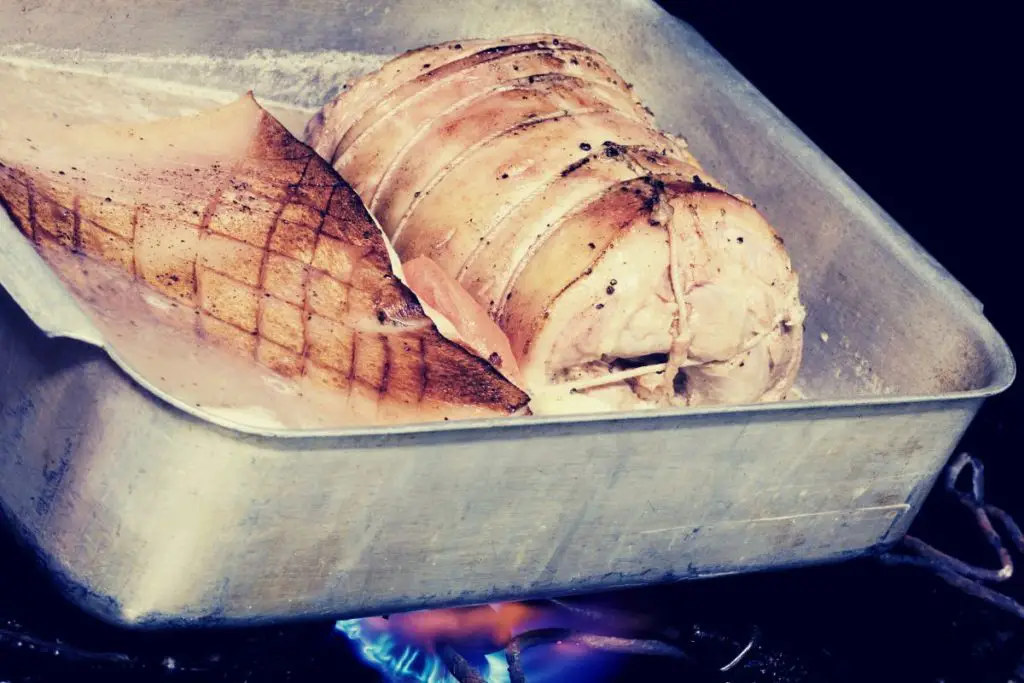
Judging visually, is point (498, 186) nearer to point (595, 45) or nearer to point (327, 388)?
point (327, 388)

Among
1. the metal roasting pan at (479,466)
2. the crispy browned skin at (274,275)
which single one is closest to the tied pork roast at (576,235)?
the crispy browned skin at (274,275)

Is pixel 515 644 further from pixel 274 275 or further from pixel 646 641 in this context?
pixel 274 275

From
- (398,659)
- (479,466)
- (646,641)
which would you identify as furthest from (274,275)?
(646,641)

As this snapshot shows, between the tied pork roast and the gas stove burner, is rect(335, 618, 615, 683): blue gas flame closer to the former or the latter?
the gas stove burner

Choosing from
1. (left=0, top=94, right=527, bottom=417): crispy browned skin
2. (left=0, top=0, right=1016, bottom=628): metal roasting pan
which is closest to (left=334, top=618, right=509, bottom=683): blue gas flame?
(left=0, top=0, right=1016, bottom=628): metal roasting pan

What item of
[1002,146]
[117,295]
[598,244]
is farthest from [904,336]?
[1002,146]

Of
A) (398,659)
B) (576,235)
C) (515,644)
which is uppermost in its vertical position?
(576,235)
